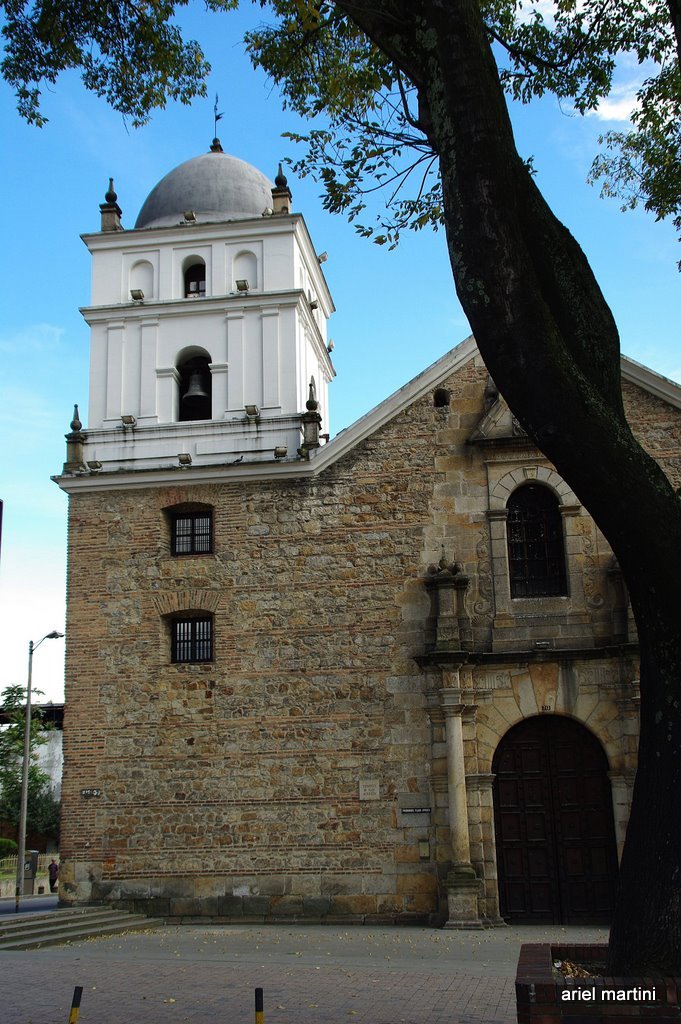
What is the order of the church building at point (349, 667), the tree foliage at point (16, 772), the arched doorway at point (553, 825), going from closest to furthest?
the arched doorway at point (553, 825)
the church building at point (349, 667)
the tree foliage at point (16, 772)

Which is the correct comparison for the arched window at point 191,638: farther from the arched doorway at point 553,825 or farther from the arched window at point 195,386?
the arched doorway at point 553,825

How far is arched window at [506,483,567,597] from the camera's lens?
18.9 meters

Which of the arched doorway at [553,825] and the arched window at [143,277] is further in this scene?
the arched window at [143,277]

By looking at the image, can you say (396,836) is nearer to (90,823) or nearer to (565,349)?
(90,823)

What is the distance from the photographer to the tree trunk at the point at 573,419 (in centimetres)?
750

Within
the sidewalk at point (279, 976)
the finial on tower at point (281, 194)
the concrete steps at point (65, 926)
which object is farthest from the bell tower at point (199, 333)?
the sidewalk at point (279, 976)

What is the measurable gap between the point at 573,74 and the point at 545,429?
5198mm

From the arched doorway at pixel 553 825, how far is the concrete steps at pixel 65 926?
6.03 m

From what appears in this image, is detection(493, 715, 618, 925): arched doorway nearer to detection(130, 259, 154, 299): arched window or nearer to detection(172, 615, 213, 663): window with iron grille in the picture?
detection(172, 615, 213, 663): window with iron grille

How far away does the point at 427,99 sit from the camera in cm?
859

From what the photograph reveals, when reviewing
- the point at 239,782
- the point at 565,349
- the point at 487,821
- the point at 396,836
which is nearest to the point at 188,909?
the point at 239,782

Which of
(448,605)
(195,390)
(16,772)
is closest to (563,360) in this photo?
(448,605)

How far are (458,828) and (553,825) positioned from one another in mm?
1669

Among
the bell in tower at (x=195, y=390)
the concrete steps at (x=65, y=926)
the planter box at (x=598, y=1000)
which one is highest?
the bell in tower at (x=195, y=390)
